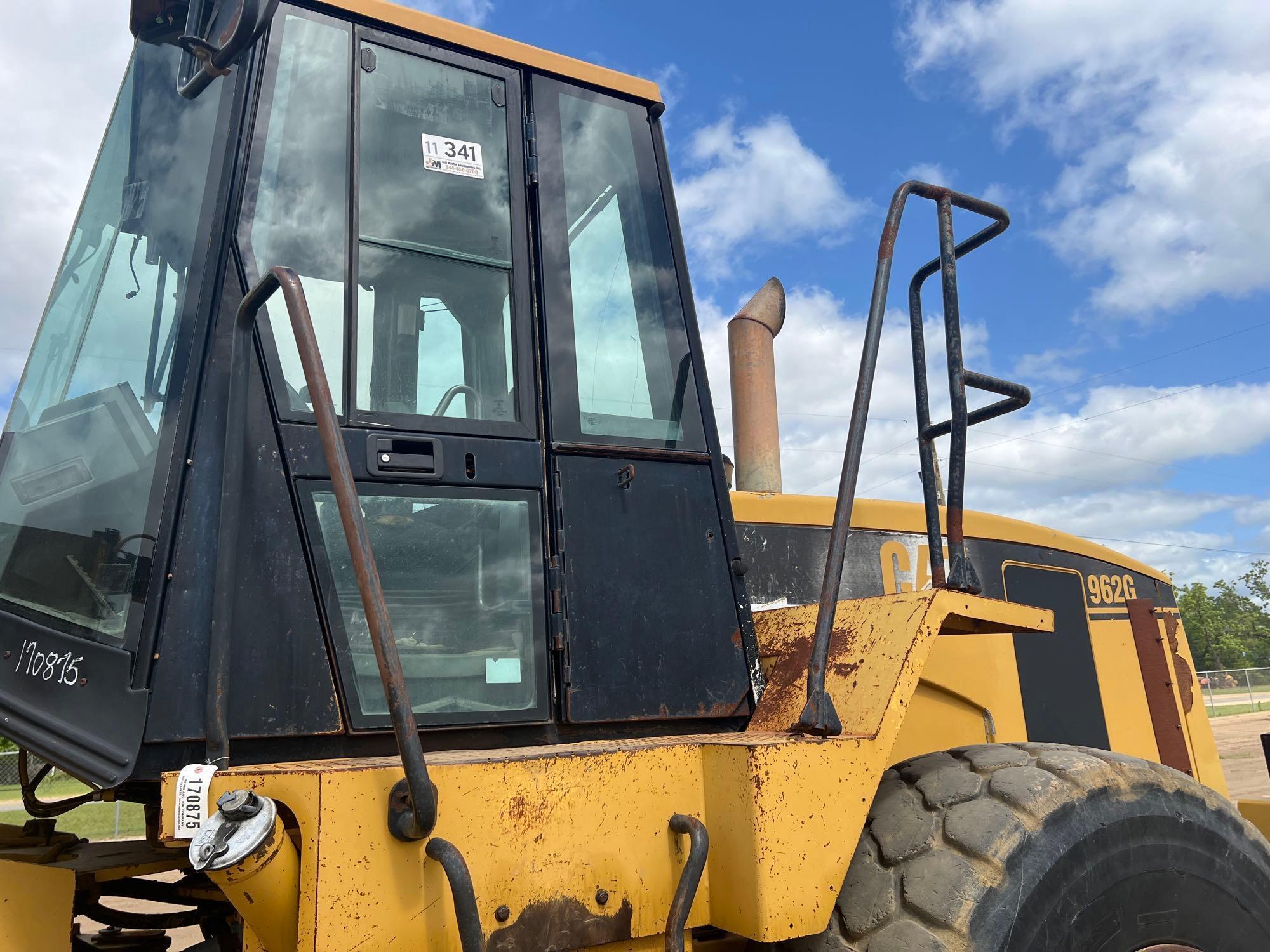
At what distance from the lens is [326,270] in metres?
2.32

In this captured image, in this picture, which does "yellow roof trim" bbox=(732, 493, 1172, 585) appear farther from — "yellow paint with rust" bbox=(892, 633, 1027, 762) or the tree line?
the tree line

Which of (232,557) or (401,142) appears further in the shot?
(401,142)

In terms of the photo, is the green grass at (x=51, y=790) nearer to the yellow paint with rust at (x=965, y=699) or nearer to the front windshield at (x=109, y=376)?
the front windshield at (x=109, y=376)

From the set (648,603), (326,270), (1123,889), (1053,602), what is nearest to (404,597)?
(648,603)

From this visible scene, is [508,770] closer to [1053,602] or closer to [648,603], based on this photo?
[648,603]

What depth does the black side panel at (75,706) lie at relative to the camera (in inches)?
75.6

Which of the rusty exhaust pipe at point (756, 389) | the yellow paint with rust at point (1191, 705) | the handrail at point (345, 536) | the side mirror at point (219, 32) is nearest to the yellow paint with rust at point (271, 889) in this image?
the handrail at point (345, 536)

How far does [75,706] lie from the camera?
198cm

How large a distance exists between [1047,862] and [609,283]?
181 cm

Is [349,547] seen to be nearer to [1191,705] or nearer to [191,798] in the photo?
[191,798]

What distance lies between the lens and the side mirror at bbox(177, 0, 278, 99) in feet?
6.48

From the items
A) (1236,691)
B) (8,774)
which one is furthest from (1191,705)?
(1236,691)

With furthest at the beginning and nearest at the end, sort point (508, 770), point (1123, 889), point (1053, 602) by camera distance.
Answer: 1. point (1053, 602)
2. point (1123, 889)
3. point (508, 770)

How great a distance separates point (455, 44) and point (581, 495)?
49.3 inches
